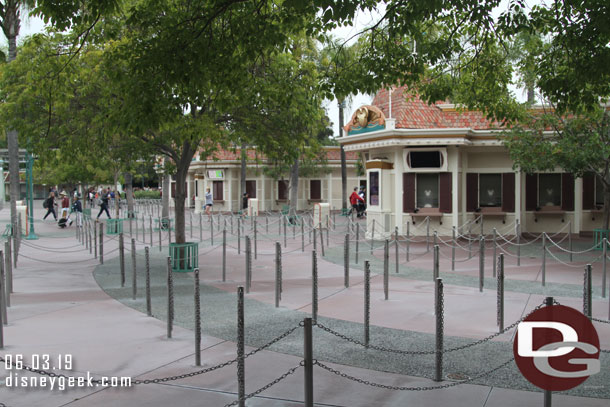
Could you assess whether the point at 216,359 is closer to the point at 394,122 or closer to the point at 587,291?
the point at 587,291

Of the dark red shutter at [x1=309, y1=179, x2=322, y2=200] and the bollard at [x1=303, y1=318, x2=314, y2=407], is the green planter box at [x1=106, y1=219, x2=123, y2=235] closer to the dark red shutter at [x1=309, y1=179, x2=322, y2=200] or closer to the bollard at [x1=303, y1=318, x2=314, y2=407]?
the bollard at [x1=303, y1=318, x2=314, y2=407]

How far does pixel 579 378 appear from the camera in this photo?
4.76 m

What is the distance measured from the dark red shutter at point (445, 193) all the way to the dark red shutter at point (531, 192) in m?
3.39

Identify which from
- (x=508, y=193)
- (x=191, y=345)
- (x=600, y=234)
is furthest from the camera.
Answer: (x=508, y=193)

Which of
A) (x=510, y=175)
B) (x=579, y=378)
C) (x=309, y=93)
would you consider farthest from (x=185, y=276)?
(x=510, y=175)

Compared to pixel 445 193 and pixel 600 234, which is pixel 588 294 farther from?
pixel 445 193

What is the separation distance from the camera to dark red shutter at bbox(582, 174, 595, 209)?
68.9 feet

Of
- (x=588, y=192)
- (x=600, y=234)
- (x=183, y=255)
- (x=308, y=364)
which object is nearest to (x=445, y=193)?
(x=600, y=234)

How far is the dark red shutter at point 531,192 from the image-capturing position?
21391 millimetres

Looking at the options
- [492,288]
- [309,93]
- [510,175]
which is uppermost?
[309,93]

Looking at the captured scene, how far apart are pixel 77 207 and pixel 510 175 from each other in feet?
58.2

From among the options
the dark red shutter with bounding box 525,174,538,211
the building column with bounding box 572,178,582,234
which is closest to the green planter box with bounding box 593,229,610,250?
the building column with bounding box 572,178,582,234

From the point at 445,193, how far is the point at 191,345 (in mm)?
14481

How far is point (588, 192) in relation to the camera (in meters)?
21.1
